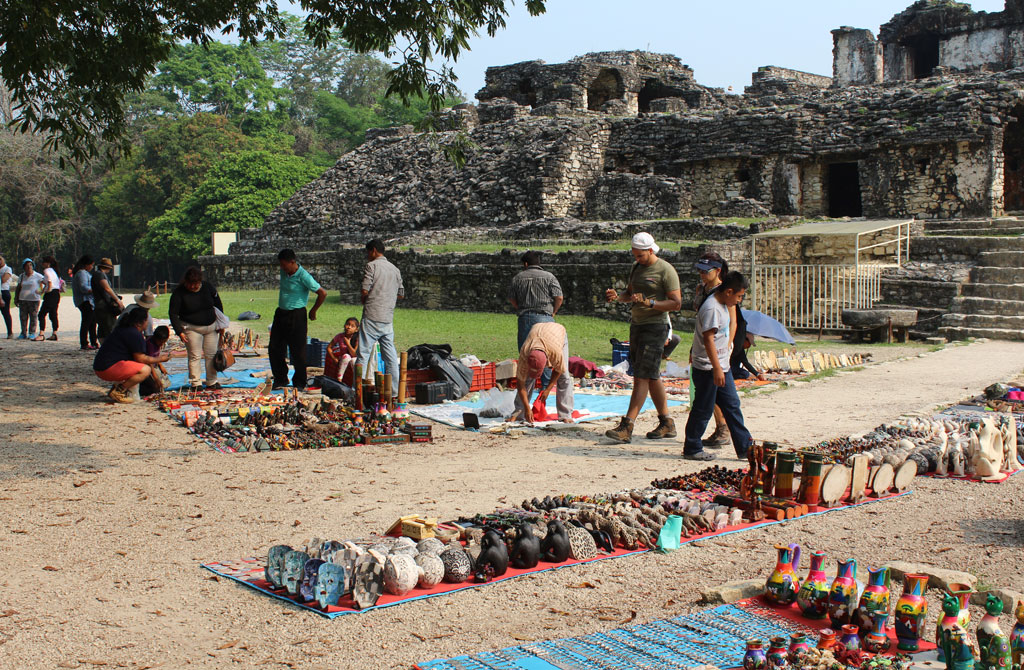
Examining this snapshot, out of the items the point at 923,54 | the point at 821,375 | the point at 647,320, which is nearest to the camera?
the point at 647,320

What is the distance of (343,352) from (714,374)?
4652 mm

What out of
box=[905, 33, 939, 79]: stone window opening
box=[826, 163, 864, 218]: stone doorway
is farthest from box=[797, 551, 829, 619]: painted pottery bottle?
box=[905, 33, 939, 79]: stone window opening

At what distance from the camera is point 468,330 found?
16.1 m

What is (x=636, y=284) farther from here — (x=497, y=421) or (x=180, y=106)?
(x=180, y=106)

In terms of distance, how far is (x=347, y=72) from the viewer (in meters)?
68.6

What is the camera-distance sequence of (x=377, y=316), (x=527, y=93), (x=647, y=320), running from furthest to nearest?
(x=527, y=93), (x=377, y=316), (x=647, y=320)

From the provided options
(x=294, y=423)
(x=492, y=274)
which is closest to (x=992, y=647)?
(x=294, y=423)

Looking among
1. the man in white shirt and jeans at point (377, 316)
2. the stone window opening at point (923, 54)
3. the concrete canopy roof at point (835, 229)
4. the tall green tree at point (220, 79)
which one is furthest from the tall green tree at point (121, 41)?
the tall green tree at point (220, 79)

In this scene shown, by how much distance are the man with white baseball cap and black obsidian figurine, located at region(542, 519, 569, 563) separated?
9.34 feet

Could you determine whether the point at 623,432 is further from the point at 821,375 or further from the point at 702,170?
the point at 702,170

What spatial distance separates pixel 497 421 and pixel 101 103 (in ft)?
16.2

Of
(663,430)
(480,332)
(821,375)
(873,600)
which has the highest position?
(480,332)

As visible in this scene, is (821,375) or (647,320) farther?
(821,375)

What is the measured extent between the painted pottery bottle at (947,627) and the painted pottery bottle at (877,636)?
19 cm
